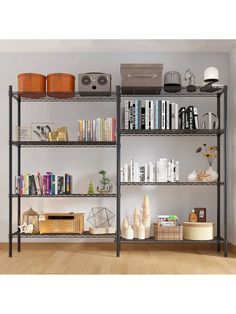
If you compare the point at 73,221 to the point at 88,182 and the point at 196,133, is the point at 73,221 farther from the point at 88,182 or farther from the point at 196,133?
the point at 196,133

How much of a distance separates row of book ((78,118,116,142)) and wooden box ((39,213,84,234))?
0.84 metres

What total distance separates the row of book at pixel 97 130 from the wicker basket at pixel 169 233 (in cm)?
111

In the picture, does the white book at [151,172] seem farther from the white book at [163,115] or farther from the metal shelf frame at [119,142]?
the white book at [163,115]

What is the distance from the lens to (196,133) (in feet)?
17.6

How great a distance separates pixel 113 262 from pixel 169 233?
0.81m

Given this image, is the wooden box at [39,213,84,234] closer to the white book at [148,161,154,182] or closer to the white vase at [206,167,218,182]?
the white book at [148,161,154,182]

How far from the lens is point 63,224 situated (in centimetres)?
529

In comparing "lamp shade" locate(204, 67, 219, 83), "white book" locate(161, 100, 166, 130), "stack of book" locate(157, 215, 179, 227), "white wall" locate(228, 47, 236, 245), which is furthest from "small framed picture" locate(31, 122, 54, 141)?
"white wall" locate(228, 47, 236, 245)

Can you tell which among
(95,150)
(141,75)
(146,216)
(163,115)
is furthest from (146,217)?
(141,75)

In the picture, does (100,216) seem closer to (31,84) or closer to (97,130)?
(97,130)

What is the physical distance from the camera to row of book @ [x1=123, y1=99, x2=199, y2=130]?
528 centimetres

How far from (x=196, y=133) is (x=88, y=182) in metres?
1.38
